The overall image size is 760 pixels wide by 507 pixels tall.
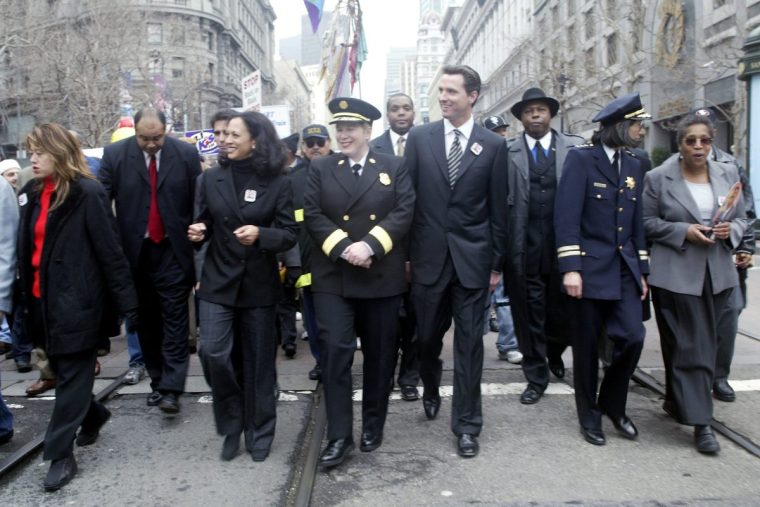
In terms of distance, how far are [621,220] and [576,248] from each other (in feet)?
1.10

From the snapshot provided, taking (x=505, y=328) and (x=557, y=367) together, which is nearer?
(x=557, y=367)

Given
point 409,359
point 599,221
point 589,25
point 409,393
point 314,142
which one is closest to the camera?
point 599,221

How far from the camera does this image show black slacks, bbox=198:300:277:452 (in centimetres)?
411

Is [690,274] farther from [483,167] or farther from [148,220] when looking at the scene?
[148,220]

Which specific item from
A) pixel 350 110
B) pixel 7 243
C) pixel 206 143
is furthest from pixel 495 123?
pixel 206 143

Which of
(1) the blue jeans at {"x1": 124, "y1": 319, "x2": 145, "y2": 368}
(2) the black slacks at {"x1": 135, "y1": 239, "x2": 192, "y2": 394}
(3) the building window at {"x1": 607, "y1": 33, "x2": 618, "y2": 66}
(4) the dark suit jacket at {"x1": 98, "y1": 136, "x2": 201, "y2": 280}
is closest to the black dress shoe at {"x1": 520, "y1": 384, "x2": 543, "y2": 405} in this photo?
(2) the black slacks at {"x1": 135, "y1": 239, "x2": 192, "y2": 394}

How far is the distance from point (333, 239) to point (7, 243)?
6.40 feet

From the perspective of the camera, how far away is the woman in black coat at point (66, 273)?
3859 mm

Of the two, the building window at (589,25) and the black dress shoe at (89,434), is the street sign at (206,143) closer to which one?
the black dress shoe at (89,434)

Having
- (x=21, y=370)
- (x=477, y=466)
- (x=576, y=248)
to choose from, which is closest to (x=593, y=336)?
(x=576, y=248)

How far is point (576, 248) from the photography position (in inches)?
170

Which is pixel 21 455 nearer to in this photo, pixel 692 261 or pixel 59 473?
pixel 59 473

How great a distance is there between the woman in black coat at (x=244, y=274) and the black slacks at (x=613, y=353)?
1.89 meters

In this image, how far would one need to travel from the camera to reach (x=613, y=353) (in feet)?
14.4
